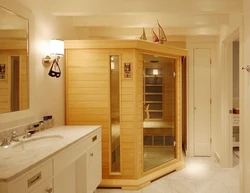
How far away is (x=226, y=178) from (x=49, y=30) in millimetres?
3156

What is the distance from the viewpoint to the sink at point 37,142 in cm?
239

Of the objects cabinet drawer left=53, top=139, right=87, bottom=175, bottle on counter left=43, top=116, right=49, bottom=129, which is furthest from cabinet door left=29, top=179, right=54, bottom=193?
bottle on counter left=43, top=116, right=49, bottom=129

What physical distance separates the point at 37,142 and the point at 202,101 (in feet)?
11.6

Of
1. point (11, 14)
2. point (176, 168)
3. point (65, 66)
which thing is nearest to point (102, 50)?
point (65, 66)

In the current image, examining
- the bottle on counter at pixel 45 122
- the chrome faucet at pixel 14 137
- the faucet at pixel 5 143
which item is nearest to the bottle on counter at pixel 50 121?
the bottle on counter at pixel 45 122

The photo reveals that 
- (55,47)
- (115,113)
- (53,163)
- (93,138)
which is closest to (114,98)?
(115,113)

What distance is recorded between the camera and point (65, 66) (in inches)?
152

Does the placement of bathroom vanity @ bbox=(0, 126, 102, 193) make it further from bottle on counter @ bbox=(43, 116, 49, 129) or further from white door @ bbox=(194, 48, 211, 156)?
white door @ bbox=(194, 48, 211, 156)

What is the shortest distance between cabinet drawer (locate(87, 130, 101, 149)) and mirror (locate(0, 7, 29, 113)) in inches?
28.5

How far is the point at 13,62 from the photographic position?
Result: 2.65 m

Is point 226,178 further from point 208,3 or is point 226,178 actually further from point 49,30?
point 49,30

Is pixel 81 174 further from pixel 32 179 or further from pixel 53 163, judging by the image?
pixel 32 179

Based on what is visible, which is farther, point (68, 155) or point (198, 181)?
point (198, 181)

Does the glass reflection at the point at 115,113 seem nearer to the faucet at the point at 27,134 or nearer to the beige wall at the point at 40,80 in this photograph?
the beige wall at the point at 40,80
